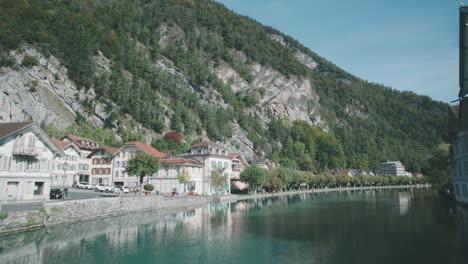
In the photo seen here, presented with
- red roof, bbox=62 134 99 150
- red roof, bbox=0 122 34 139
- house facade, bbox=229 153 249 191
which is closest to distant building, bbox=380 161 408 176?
house facade, bbox=229 153 249 191

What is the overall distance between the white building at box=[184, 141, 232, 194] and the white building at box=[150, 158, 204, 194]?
317 centimetres

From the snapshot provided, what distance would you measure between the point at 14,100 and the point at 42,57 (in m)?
20.0

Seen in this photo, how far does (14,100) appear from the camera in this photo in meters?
80.0

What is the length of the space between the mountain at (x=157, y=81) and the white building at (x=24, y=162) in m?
47.8

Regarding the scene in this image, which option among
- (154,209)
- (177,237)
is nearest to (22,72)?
(154,209)

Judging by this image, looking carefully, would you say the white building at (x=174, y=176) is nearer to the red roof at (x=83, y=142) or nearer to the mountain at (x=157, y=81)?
the red roof at (x=83, y=142)

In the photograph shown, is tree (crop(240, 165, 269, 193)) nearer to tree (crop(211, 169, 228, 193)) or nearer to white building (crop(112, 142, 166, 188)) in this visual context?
tree (crop(211, 169, 228, 193))

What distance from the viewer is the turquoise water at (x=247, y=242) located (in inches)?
802

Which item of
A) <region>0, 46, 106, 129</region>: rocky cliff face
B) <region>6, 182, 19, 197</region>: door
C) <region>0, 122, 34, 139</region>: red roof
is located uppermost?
<region>0, 46, 106, 129</region>: rocky cliff face

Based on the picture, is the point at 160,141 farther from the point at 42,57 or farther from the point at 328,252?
the point at 328,252

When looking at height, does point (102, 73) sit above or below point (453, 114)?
above

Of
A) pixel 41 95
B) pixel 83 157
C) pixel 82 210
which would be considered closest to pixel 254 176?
pixel 83 157

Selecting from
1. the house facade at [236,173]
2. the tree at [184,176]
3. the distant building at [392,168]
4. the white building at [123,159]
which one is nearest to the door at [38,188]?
the tree at [184,176]

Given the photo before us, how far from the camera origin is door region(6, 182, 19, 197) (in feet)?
117
